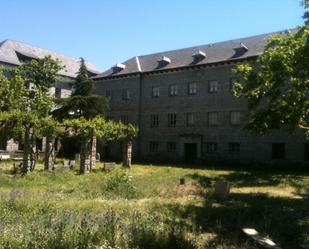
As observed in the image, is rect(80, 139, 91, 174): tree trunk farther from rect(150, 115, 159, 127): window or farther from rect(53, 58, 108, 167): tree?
rect(150, 115, 159, 127): window

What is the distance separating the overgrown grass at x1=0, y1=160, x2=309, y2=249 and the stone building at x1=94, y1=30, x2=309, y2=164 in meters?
16.1

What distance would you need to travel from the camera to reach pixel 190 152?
4309 cm

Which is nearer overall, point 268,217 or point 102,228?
point 102,228

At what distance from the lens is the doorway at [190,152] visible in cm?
4278

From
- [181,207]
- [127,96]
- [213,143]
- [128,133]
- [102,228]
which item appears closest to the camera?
[102,228]

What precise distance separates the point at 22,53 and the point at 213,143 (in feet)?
74.5

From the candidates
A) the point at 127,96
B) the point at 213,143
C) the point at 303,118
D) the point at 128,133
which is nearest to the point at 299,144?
the point at 213,143

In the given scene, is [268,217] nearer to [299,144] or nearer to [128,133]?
[128,133]

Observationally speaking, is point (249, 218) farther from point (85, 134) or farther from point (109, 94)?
point (109, 94)

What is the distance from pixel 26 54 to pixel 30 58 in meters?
0.59

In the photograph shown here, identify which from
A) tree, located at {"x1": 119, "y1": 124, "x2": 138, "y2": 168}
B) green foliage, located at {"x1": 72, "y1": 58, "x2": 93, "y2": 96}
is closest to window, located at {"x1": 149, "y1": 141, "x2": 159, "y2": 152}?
green foliage, located at {"x1": 72, "y1": 58, "x2": 93, "y2": 96}

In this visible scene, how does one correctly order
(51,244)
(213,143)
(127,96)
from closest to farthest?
(51,244) → (213,143) → (127,96)

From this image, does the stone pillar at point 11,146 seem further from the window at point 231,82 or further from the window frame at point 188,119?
the window at point 231,82

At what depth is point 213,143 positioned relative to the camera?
41.7 m
